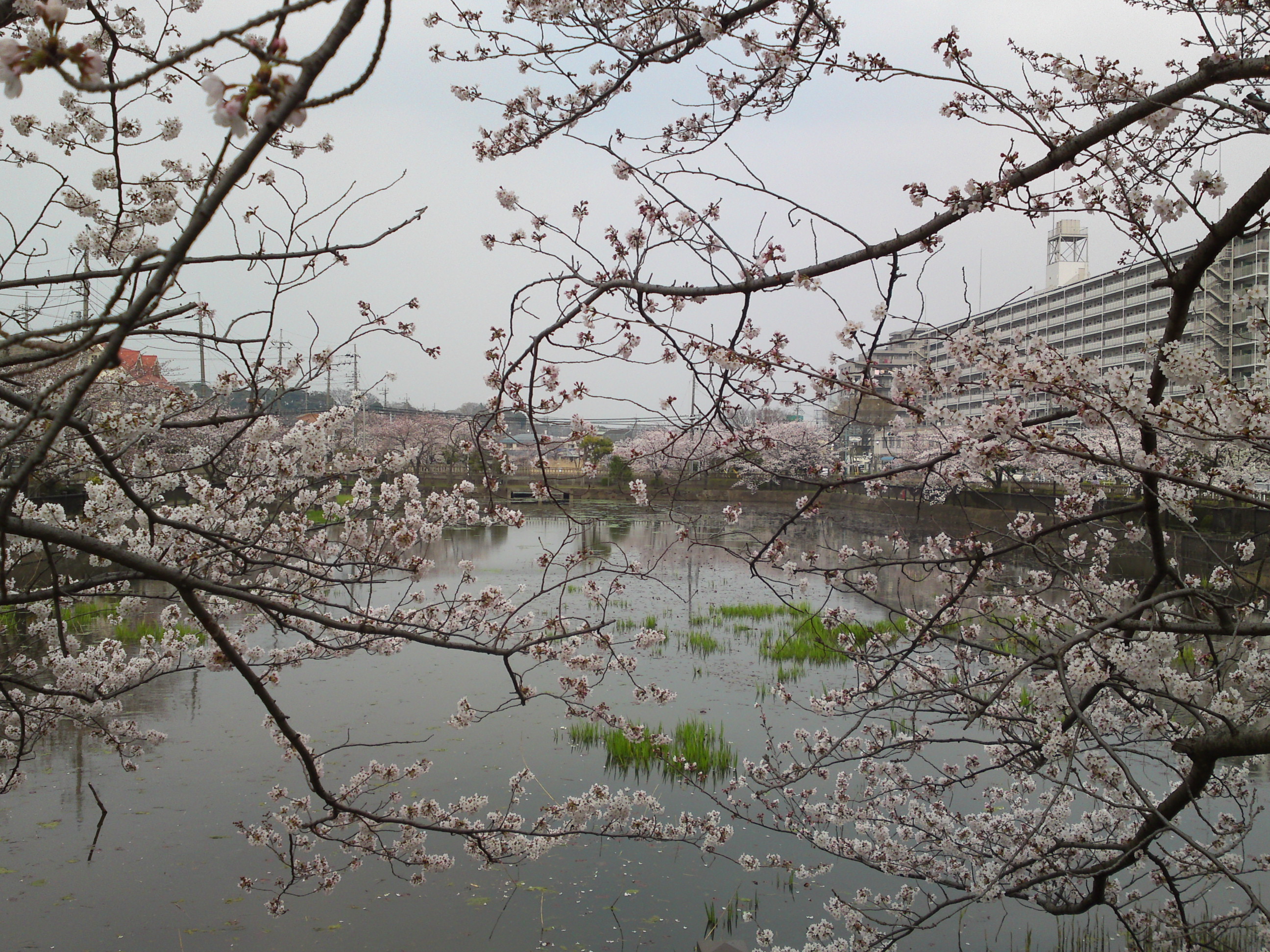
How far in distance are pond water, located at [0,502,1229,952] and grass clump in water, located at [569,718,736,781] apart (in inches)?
5.2

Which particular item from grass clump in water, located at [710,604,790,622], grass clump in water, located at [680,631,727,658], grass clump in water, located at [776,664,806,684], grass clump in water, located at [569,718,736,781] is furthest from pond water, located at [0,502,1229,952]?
grass clump in water, located at [710,604,790,622]

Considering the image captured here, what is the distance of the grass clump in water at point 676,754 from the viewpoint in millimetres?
5758

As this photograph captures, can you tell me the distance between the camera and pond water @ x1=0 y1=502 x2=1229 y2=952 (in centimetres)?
409

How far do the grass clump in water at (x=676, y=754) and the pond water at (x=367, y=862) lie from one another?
0.13m

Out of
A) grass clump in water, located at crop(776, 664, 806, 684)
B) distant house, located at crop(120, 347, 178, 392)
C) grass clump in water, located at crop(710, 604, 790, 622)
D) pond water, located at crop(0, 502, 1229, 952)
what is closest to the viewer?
A: distant house, located at crop(120, 347, 178, 392)

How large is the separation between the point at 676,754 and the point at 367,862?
2227 millimetres

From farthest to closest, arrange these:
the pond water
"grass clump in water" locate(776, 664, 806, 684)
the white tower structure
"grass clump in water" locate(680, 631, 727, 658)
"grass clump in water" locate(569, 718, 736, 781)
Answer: the white tower structure < "grass clump in water" locate(680, 631, 727, 658) < "grass clump in water" locate(776, 664, 806, 684) < "grass clump in water" locate(569, 718, 736, 781) < the pond water

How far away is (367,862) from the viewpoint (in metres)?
4.81

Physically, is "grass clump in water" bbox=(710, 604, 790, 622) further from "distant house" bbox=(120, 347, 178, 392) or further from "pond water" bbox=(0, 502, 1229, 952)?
"distant house" bbox=(120, 347, 178, 392)

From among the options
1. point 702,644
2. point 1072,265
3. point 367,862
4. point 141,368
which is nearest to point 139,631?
point 141,368

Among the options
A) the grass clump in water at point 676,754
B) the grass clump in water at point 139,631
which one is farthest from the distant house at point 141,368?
the grass clump in water at point 676,754

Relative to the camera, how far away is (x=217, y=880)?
177 inches

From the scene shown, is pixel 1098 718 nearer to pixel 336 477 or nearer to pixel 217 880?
pixel 336 477

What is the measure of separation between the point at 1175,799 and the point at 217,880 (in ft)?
15.1
